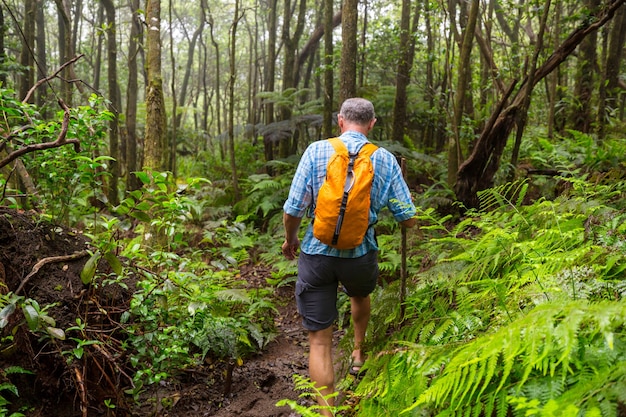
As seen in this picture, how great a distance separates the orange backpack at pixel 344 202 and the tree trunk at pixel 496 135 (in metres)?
3.67

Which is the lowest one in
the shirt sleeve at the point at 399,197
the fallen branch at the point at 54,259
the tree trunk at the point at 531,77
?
the fallen branch at the point at 54,259

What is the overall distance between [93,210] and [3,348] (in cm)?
136

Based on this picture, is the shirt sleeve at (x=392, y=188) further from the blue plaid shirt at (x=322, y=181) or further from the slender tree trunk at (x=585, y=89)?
the slender tree trunk at (x=585, y=89)

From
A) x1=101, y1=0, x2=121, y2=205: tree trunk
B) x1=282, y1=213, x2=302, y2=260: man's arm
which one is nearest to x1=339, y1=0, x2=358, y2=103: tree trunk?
x1=282, y1=213, x2=302, y2=260: man's arm

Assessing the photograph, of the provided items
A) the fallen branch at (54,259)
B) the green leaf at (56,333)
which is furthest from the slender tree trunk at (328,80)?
the green leaf at (56,333)

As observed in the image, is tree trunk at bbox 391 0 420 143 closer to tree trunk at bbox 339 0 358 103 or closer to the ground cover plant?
tree trunk at bbox 339 0 358 103

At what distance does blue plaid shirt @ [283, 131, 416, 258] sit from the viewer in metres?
3.32

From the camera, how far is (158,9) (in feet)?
20.9

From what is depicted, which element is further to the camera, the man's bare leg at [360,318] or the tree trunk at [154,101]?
the tree trunk at [154,101]

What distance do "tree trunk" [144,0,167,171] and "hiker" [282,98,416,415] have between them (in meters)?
3.39

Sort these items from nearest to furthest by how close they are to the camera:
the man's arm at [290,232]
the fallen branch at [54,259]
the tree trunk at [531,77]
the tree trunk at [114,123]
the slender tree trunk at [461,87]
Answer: the fallen branch at [54,259]
the man's arm at [290,232]
the tree trunk at [531,77]
the slender tree trunk at [461,87]
the tree trunk at [114,123]

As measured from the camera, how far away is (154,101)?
6238mm

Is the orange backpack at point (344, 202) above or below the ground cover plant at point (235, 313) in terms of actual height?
above

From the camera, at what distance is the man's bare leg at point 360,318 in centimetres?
372
